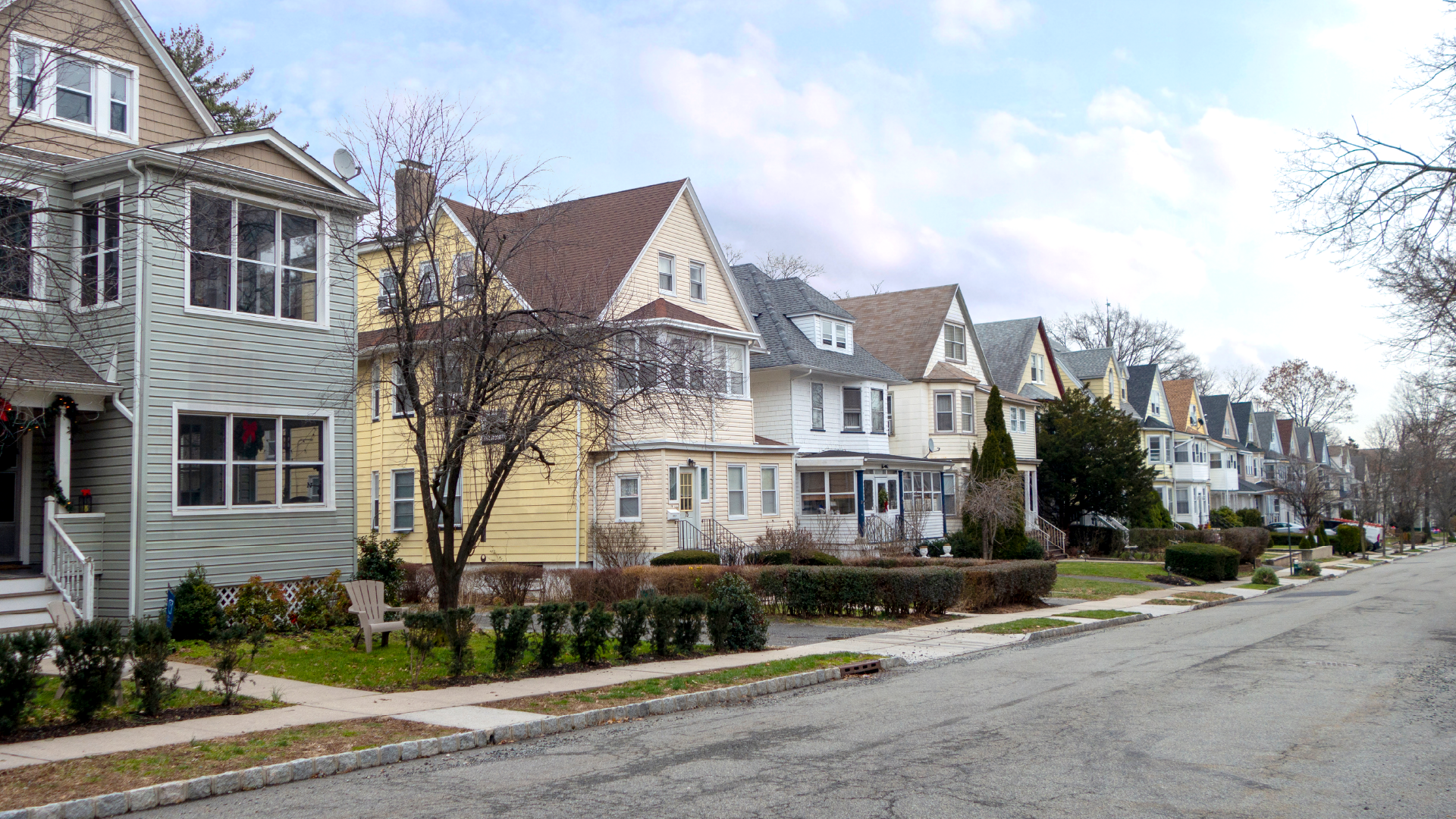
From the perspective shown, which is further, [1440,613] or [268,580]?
[1440,613]

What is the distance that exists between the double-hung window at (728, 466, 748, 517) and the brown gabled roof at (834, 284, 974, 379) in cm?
1354

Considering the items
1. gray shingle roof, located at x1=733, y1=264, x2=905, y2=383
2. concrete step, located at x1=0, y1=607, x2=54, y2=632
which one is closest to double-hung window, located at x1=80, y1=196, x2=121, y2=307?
concrete step, located at x1=0, y1=607, x2=54, y2=632

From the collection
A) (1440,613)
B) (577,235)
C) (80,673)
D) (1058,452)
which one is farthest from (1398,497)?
(80,673)

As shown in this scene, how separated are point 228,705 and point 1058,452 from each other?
135 ft

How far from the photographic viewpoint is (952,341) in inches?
1783

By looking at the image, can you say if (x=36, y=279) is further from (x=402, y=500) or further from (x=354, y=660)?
(x=402, y=500)

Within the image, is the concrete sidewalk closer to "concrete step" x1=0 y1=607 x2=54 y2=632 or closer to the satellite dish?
"concrete step" x1=0 y1=607 x2=54 y2=632

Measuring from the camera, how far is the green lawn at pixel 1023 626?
62.6ft

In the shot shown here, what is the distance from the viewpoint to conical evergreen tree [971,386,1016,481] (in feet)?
114

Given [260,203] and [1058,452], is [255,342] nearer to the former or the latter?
[260,203]

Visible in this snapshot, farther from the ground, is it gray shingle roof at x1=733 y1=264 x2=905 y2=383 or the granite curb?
gray shingle roof at x1=733 y1=264 x2=905 y2=383

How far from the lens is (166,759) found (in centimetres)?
852

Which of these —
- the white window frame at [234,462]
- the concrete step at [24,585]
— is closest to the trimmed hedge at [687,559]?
the white window frame at [234,462]

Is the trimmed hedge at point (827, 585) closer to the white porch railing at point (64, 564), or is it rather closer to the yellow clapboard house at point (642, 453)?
the yellow clapboard house at point (642, 453)
